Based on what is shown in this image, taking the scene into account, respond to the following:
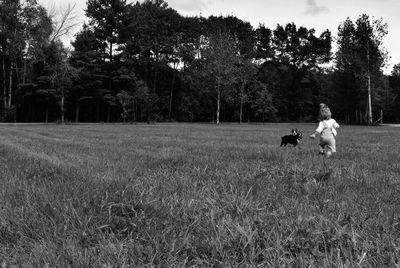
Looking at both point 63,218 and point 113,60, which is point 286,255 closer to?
point 63,218

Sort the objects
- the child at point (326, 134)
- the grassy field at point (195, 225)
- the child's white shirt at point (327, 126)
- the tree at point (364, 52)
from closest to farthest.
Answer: the grassy field at point (195, 225) → the child at point (326, 134) → the child's white shirt at point (327, 126) → the tree at point (364, 52)

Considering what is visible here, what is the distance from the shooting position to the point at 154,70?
65688 mm

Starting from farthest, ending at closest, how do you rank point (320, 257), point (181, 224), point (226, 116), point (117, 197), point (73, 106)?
point (226, 116) → point (73, 106) → point (117, 197) → point (181, 224) → point (320, 257)

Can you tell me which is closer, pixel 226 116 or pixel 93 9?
pixel 93 9

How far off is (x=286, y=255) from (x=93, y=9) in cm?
6162

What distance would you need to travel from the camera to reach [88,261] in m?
2.29

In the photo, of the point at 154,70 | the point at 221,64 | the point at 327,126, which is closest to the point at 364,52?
the point at 221,64

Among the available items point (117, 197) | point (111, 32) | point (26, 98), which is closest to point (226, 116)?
point (111, 32)

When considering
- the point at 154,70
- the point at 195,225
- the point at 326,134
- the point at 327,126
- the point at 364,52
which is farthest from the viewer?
the point at 154,70

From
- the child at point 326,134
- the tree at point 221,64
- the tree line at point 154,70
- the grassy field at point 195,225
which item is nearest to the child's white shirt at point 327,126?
the child at point 326,134

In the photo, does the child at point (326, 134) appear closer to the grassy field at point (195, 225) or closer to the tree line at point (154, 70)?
the grassy field at point (195, 225)

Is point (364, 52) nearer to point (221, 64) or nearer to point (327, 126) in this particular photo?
point (221, 64)

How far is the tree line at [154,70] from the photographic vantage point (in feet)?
170

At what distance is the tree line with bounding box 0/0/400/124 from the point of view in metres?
51.9
